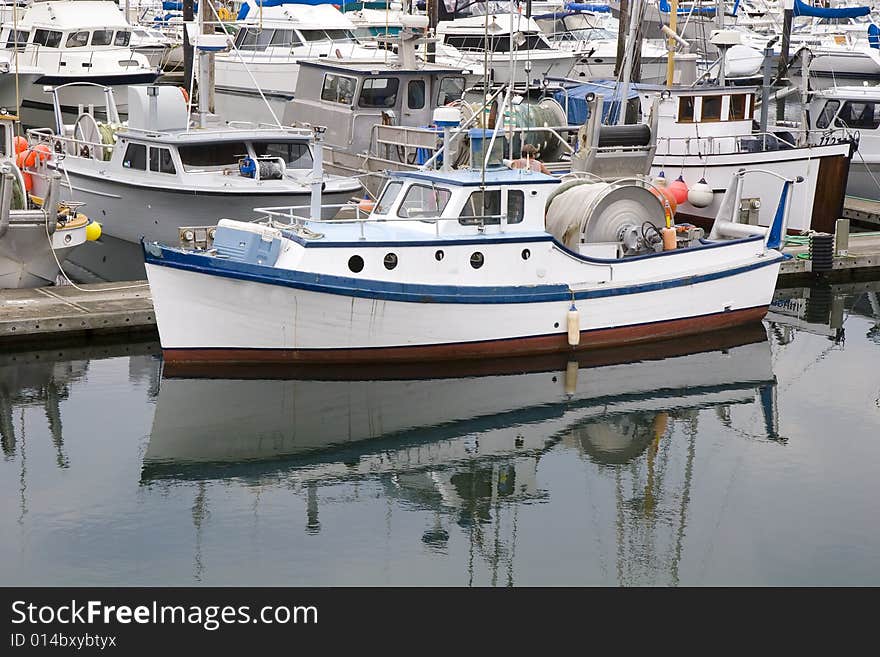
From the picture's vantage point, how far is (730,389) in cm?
1803

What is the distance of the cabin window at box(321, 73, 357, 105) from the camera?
90.3ft

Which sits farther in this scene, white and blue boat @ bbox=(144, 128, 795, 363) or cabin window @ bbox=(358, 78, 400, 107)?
cabin window @ bbox=(358, 78, 400, 107)

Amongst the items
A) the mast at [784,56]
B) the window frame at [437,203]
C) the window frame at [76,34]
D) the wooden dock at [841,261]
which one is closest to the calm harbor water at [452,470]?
the window frame at [437,203]

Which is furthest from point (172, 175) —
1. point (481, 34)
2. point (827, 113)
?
point (481, 34)

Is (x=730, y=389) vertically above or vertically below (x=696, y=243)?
below

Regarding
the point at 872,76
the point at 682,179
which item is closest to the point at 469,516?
the point at 682,179

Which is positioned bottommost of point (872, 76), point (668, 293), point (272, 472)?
point (272, 472)

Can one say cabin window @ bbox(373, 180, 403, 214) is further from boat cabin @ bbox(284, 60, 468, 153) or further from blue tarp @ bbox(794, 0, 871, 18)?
blue tarp @ bbox(794, 0, 871, 18)

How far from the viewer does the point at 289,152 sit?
2442cm

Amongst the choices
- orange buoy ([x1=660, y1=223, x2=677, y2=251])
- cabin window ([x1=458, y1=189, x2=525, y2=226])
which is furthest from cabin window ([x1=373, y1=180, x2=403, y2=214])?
orange buoy ([x1=660, y1=223, x2=677, y2=251])

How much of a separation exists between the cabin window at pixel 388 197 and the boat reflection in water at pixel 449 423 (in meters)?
2.27

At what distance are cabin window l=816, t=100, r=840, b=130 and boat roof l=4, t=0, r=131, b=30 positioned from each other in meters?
20.2
